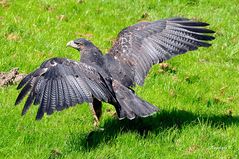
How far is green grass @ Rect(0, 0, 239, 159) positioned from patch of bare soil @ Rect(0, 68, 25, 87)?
19 centimetres

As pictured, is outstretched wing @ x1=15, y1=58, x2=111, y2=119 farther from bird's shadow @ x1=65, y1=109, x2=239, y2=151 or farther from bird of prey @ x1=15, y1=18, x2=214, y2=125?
bird's shadow @ x1=65, y1=109, x2=239, y2=151

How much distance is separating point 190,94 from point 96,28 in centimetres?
318

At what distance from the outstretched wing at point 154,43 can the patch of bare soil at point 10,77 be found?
1.65 m

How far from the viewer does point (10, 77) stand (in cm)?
928

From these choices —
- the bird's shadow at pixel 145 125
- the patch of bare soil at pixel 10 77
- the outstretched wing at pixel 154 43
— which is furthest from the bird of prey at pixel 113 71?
the patch of bare soil at pixel 10 77

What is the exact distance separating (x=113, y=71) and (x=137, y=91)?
40.7 inches

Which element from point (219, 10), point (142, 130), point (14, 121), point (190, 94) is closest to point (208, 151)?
point (142, 130)

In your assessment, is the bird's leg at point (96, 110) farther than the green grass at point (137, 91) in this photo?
Yes

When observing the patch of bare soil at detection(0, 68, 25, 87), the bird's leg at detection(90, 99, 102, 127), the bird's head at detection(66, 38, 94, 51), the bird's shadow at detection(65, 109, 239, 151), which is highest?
the bird's head at detection(66, 38, 94, 51)

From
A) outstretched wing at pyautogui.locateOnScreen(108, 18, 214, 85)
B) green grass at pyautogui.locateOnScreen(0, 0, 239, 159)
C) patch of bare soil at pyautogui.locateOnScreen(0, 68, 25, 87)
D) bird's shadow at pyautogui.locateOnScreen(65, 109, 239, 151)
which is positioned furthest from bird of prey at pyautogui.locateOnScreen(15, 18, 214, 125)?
patch of bare soil at pyautogui.locateOnScreen(0, 68, 25, 87)

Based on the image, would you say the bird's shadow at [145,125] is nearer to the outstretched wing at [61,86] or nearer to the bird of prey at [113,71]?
the bird of prey at [113,71]

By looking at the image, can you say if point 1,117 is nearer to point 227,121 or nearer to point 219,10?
point 227,121

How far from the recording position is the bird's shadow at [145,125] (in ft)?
25.2

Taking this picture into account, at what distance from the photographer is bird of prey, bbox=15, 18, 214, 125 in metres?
7.13
